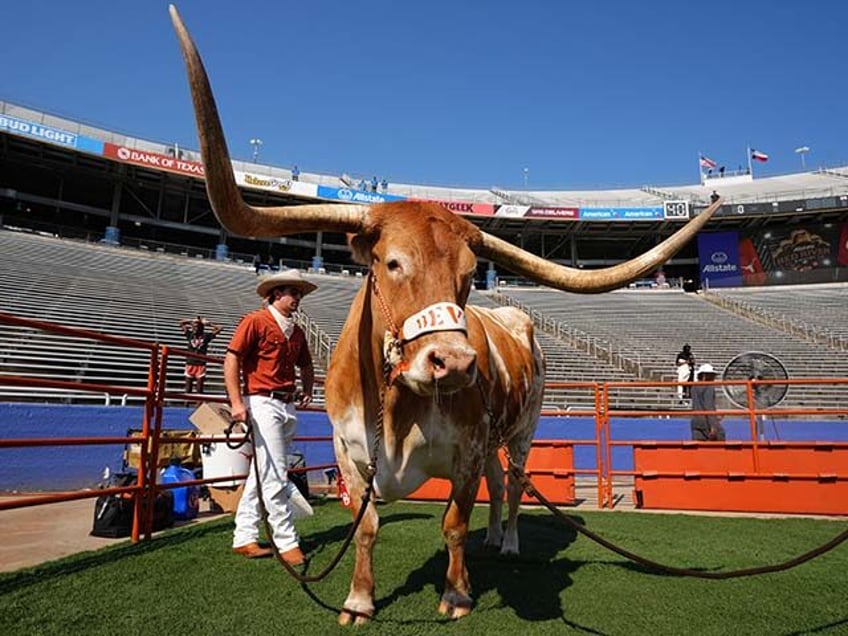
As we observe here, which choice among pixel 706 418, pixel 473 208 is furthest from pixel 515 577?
pixel 473 208

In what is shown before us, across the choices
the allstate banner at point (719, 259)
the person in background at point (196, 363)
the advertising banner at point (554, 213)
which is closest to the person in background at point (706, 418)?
the person in background at point (196, 363)

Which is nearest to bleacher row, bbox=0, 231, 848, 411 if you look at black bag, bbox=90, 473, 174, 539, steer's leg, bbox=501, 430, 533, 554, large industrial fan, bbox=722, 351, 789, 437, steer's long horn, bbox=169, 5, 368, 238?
black bag, bbox=90, 473, 174, 539

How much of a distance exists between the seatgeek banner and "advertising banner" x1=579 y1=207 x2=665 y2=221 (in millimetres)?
27982

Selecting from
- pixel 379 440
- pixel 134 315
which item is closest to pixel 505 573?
pixel 379 440

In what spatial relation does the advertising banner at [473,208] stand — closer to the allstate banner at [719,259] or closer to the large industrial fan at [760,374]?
the allstate banner at [719,259]

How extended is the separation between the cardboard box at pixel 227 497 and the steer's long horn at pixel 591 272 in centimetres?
487

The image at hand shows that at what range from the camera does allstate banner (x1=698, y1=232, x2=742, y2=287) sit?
117ft

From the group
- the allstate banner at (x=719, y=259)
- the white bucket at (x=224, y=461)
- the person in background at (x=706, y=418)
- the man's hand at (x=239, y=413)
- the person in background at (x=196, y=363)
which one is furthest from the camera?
the allstate banner at (x=719, y=259)

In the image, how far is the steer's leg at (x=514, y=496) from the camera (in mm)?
4719

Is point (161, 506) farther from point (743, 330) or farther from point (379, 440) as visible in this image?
point (743, 330)

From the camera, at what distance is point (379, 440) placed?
3.13 meters

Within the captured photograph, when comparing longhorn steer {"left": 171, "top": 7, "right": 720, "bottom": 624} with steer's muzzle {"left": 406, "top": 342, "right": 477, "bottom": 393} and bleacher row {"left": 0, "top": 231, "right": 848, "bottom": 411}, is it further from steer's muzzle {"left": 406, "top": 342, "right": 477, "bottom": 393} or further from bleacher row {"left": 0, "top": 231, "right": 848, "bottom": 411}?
bleacher row {"left": 0, "top": 231, "right": 848, "bottom": 411}

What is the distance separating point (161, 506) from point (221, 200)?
4220mm

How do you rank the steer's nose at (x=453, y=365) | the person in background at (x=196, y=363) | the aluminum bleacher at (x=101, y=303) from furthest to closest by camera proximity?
the aluminum bleacher at (x=101, y=303) → the person in background at (x=196, y=363) → the steer's nose at (x=453, y=365)
